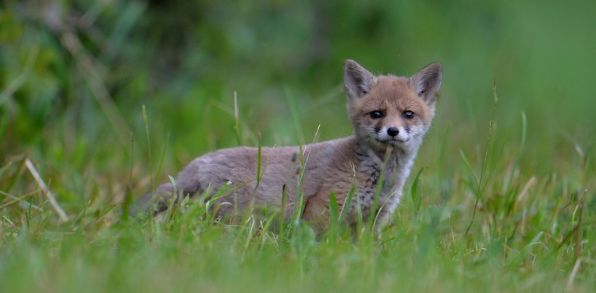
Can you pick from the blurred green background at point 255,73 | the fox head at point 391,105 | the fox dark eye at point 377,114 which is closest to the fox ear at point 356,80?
the fox head at point 391,105

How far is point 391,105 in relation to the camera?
6.31 metres

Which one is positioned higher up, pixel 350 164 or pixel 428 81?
pixel 428 81

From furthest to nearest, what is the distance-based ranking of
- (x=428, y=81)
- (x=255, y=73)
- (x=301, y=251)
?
(x=255, y=73), (x=428, y=81), (x=301, y=251)

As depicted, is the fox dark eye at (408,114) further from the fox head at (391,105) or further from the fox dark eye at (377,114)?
the fox dark eye at (377,114)

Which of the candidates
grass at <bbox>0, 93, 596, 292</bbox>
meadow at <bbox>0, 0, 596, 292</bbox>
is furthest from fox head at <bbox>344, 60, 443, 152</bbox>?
grass at <bbox>0, 93, 596, 292</bbox>

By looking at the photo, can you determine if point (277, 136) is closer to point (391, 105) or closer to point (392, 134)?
point (391, 105)

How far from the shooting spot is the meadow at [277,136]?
4516 mm

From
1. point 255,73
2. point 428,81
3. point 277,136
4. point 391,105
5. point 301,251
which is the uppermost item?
point 428,81

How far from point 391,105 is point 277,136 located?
1568 millimetres

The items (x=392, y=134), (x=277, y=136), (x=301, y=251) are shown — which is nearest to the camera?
(x=301, y=251)

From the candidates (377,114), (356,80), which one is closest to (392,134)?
(377,114)

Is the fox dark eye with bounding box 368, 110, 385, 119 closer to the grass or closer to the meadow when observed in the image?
the meadow

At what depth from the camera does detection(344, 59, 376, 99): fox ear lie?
21.4 feet

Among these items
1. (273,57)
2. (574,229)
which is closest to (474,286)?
(574,229)
